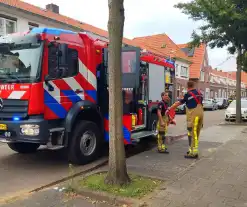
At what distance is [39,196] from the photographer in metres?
4.57

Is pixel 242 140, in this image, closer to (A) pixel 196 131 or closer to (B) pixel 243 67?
(A) pixel 196 131

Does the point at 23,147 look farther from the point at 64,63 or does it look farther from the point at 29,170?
the point at 64,63

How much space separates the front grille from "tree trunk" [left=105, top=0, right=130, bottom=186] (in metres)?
2.04

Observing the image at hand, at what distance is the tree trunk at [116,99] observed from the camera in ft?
15.2

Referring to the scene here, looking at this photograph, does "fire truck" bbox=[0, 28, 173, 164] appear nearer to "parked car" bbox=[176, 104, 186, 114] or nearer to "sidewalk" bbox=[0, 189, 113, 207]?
"sidewalk" bbox=[0, 189, 113, 207]

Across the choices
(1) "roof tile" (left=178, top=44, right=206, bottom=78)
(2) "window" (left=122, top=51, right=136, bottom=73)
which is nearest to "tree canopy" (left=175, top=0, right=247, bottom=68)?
(2) "window" (left=122, top=51, right=136, bottom=73)

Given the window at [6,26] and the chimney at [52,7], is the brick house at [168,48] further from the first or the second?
the window at [6,26]

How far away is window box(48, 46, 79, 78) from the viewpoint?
238 inches

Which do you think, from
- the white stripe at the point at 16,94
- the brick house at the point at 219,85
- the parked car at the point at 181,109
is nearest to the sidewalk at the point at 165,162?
the white stripe at the point at 16,94

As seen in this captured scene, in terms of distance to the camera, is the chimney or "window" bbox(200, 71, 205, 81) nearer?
the chimney

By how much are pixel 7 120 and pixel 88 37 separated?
8.49 ft

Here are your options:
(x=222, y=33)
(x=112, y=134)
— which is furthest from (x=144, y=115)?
(x=222, y=33)

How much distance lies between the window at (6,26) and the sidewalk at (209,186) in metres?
16.8

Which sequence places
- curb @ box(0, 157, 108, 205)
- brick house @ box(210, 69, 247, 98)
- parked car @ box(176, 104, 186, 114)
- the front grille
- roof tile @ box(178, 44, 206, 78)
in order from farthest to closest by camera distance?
brick house @ box(210, 69, 247, 98), roof tile @ box(178, 44, 206, 78), parked car @ box(176, 104, 186, 114), the front grille, curb @ box(0, 157, 108, 205)
